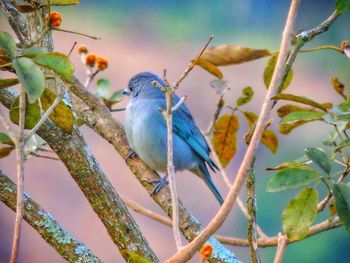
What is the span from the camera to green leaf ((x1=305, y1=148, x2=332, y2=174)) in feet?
2.78

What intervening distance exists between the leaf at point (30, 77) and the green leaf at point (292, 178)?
1.04 ft

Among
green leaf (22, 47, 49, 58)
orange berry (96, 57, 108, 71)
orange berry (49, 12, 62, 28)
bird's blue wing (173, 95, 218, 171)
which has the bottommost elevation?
green leaf (22, 47, 49, 58)

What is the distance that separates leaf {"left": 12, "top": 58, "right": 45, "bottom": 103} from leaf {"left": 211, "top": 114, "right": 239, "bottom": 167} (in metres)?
0.67

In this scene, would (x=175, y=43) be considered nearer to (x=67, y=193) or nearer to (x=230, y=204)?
(x=67, y=193)

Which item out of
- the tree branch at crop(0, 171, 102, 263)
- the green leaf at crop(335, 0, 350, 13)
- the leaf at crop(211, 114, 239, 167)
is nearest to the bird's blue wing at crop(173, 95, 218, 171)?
the leaf at crop(211, 114, 239, 167)

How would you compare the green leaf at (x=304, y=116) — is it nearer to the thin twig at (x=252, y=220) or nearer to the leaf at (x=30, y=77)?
the thin twig at (x=252, y=220)

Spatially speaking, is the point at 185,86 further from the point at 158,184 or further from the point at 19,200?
the point at 19,200

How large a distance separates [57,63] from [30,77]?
3 centimetres

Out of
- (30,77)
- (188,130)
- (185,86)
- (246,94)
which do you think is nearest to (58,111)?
(30,77)

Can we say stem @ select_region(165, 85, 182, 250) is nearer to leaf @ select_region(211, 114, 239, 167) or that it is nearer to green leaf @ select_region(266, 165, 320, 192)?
green leaf @ select_region(266, 165, 320, 192)

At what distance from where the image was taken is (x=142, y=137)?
1.75 metres

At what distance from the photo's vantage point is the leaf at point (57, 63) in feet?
2.20

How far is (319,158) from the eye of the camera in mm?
850

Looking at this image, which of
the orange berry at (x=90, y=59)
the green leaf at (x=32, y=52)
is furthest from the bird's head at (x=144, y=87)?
the green leaf at (x=32, y=52)
